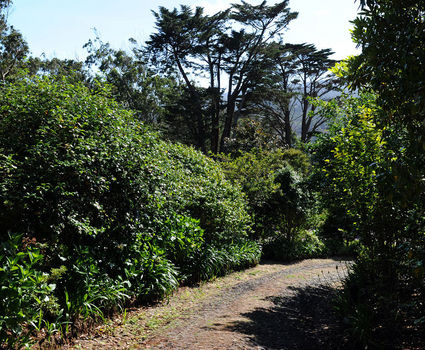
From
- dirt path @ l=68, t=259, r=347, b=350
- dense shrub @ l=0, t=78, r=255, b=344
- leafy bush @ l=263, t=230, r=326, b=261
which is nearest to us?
dirt path @ l=68, t=259, r=347, b=350

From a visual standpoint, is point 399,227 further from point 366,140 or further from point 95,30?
point 95,30

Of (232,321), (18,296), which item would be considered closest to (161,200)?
(232,321)

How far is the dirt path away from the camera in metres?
4.08

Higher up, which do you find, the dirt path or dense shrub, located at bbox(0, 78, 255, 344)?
dense shrub, located at bbox(0, 78, 255, 344)

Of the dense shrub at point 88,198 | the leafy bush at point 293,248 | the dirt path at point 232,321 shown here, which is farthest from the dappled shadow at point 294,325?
the leafy bush at point 293,248

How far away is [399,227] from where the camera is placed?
14.4 feet

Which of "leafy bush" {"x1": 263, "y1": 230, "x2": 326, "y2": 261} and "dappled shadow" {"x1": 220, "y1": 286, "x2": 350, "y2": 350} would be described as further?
"leafy bush" {"x1": 263, "y1": 230, "x2": 326, "y2": 261}

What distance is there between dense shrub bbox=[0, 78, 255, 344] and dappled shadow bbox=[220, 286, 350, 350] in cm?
164

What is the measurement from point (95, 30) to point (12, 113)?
28.2 m

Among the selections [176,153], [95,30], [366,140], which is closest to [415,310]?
[366,140]

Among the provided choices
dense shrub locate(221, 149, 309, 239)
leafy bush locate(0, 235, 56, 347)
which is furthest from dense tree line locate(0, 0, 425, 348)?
dense shrub locate(221, 149, 309, 239)

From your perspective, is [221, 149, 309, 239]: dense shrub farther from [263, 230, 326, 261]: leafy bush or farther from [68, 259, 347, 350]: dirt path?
[68, 259, 347, 350]: dirt path

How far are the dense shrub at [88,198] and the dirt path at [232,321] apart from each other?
393mm

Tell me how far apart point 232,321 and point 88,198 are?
2.73 meters
